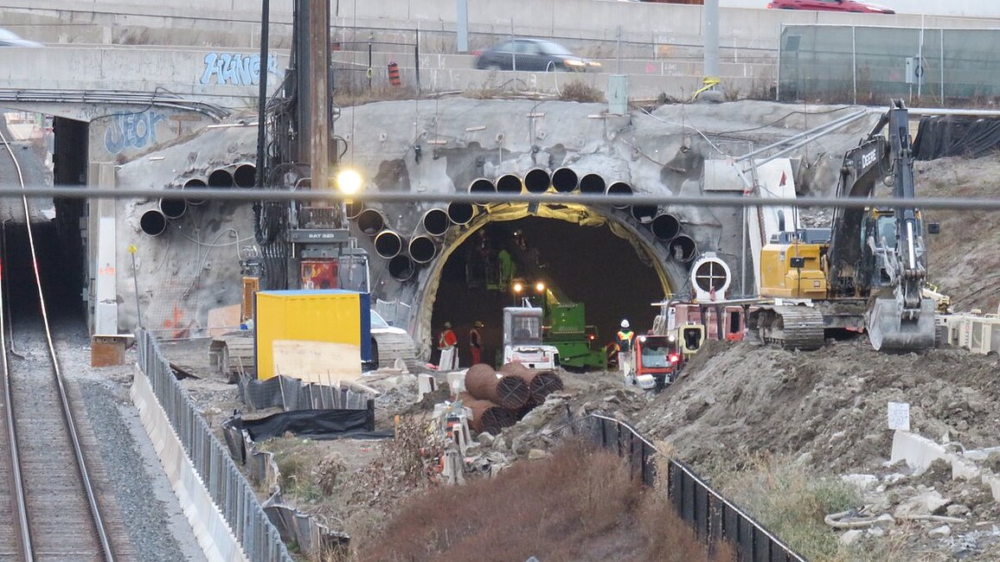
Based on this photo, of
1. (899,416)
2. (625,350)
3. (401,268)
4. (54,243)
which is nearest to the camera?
(899,416)

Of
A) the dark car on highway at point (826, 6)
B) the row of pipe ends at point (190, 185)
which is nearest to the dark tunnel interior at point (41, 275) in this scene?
the row of pipe ends at point (190, 185)

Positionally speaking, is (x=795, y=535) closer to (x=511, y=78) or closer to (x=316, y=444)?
(x=316, y=444)

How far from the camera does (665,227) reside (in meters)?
42.0

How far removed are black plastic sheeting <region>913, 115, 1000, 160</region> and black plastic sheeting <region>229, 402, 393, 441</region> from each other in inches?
780

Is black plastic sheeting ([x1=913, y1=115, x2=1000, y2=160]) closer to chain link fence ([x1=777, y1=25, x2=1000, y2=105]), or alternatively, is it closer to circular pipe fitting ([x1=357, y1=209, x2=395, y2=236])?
chain link fence ([x1=777, y1=25, x2=1000, y2=105])

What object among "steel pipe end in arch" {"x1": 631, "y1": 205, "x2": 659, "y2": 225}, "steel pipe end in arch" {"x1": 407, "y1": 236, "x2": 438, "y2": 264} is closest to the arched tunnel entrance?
"steel pipe end in arch" {"x1": 407, "y1": 236, "x2": 438, "y2": 264}

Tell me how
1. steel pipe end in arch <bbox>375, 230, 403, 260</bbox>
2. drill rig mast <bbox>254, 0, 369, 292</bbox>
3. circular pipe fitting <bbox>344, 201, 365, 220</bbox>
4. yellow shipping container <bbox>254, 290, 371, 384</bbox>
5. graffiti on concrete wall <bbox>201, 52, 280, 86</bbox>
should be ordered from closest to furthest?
yellow shipping container <bbox>254, 290, 371, 384</bbox> < drill rig mast <bbox>254, 0, 369, 292</bbox> < circular pipe fitting <bbox>344, 201, 365, 220</bbox> < steel pipe end in arch <bbox>375, 230, 403, 260</bbox> < graffiti on concrete wall <bbox>201, 52, 280, 86</bbox>

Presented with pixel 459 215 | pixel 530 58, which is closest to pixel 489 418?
pixel 459 215

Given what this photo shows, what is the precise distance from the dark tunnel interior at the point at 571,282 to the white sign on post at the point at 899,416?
32.2m

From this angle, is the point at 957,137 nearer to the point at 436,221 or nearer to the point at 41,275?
the point at 436,221

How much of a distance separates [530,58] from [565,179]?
276 inches

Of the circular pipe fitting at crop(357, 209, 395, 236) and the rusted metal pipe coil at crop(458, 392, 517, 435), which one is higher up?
the circular pipe fitting at crop(357, 209, 395, 236)

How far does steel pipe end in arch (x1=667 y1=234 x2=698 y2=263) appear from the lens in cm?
4191

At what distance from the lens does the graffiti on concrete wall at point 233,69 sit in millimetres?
44750
